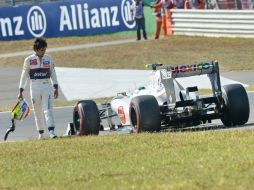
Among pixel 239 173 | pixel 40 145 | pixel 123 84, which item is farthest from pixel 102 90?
pixel 239 173

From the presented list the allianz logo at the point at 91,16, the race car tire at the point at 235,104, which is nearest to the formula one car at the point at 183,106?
the race car tire at the point at 235,104

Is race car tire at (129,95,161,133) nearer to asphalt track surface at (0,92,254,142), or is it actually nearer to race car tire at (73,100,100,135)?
race car tire at (73,100,100,135)

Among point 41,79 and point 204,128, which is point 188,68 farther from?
point 41,79

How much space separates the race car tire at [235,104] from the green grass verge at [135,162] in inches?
67.8

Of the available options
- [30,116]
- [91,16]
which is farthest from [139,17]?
[30,116]

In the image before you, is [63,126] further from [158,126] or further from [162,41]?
[162,41]

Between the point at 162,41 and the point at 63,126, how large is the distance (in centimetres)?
1892

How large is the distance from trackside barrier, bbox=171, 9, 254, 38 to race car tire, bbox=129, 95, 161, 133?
64.2 ft

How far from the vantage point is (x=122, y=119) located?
625 inches

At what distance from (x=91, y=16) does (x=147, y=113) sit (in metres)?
27.2

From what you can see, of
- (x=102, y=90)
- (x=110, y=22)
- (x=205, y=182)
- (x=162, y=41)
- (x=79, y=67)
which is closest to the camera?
(x=205, y=182)

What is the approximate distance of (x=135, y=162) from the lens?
11.0 metres

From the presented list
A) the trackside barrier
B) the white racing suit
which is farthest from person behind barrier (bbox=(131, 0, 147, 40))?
the white racing suit

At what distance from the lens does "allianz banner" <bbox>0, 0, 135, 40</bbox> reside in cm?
3997
